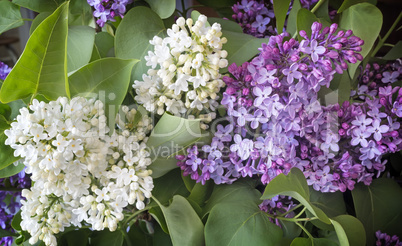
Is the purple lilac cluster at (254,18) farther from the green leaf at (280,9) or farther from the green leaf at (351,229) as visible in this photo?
the green leaf at (351,229)

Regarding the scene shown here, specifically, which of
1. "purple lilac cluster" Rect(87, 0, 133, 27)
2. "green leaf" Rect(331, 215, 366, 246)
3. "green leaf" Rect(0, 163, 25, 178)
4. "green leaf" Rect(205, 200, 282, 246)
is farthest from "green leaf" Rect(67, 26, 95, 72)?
"green leaf" Rect(331, 215, 366, 246)

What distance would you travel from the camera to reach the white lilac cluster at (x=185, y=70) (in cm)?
41

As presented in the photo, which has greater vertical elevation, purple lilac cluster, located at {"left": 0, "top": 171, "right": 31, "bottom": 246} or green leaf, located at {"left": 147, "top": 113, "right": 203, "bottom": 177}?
green leaf, located at {"left": 147, "top": 113, "right": 203, "bottom": 177}

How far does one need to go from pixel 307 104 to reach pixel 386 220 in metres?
0.22

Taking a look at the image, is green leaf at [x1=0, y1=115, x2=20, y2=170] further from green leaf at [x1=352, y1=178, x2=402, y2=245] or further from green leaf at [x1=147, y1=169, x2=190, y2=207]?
green leaf at [x1=352, y1=178, x2=402, y2=245]

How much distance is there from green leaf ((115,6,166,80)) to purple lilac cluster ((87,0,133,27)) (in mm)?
12

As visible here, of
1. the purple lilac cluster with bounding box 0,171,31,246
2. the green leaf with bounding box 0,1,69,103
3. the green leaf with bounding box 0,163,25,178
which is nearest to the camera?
the green leaf with bounding box 0,1,69,103

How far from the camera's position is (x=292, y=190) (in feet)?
1.28

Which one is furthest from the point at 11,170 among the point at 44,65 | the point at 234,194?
the point at 234,194

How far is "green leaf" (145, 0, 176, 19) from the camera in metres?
0.52

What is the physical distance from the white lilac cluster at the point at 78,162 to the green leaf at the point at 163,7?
0.15 m

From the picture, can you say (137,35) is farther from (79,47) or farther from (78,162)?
(78,162)

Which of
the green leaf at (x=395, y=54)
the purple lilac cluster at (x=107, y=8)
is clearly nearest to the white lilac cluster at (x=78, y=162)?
the purple lilac cluster at (x=107, y=8)

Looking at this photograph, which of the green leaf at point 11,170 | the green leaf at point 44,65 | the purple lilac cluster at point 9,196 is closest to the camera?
the green leaf at point 44,65
